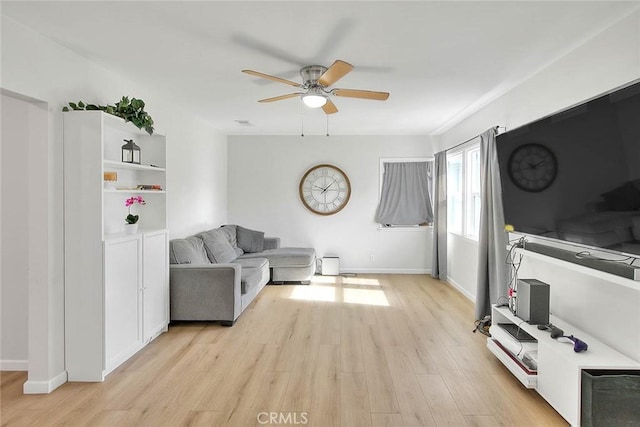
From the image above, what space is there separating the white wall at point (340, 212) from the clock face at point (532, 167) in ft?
11.6

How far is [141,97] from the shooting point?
12.5 feet

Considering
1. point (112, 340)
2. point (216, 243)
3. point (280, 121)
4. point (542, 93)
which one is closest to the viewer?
point (112, 340)

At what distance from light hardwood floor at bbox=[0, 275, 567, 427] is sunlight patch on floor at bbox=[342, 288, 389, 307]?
58cm

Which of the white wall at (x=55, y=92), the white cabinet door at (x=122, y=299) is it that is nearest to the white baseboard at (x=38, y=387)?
the white wall at (x=55, y=92)

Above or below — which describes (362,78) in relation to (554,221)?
above

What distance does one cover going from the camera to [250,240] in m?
6.12

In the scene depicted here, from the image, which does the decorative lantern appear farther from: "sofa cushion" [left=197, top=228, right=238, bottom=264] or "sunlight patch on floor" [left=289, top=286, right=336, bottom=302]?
"sunlight patch on floor" [left=289, top=286, right=336, bottom=302]

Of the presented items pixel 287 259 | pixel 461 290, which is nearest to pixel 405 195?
pixel 461 290

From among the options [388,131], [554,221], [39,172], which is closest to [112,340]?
[39,172]

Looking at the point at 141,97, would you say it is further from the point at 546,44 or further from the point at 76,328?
the point at 546,44

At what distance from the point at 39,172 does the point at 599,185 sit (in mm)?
3658

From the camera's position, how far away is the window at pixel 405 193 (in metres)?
6.57

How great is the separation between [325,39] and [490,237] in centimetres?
259

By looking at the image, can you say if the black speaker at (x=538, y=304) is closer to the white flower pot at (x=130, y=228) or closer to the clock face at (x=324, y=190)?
the white flower pot at (x=130, y=228)
